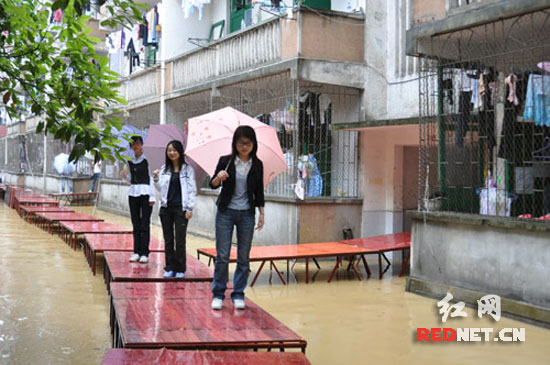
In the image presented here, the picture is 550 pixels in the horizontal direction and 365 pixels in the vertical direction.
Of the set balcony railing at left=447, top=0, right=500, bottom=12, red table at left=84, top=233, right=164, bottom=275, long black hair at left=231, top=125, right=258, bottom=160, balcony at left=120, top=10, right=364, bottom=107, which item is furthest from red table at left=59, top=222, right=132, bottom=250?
long black hair at left=231, top=125, right=258, bottom=160

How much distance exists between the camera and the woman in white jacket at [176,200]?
26.0ft

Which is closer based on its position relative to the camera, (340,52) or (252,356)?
(252,356)

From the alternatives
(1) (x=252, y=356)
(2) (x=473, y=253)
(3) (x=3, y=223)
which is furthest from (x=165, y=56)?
(1) (x=252, y=356)

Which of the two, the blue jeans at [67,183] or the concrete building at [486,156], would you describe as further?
the blue jeans at [67,183]

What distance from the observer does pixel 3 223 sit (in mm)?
21016

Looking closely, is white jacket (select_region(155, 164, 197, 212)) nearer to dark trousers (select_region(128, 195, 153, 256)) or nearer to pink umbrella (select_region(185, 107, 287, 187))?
pink umbrella (select_region(185, 107, 287, 187))

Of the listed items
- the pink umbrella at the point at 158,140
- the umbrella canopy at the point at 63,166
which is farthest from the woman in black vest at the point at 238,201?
the umbrella canopy at the point at 63,166

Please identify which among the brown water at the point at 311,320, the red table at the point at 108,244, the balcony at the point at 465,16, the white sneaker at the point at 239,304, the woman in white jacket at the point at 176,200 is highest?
the balcony at the point at 465,16

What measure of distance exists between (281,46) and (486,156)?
499 centimetres

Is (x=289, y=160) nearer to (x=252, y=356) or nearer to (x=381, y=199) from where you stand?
(x=381, y=199)

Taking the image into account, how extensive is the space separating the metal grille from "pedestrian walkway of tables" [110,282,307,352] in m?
4.25

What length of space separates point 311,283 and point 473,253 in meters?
2.80

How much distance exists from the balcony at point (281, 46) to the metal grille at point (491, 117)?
3059 millimetres

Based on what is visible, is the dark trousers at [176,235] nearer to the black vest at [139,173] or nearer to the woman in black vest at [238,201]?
the black vest at [139,173]
